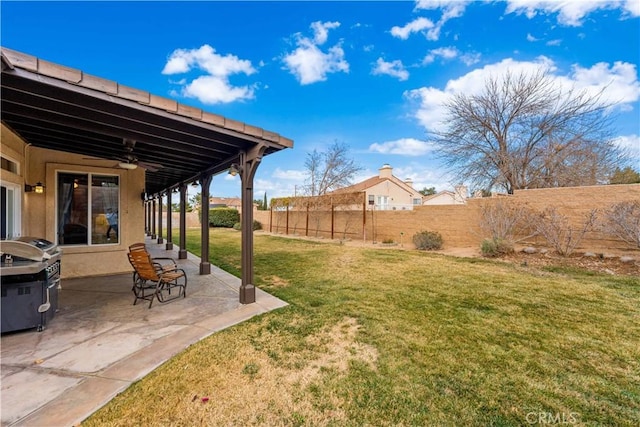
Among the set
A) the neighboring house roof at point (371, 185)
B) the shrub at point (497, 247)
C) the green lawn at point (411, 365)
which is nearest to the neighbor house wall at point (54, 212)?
the green lawn at point (411, 365)

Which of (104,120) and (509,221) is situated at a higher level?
(104,120)

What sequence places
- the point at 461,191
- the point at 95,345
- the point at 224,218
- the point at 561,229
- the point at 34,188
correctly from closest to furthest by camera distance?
the point at 95,345
the point at 34,188
the point at 561,229
the point at 461,191
the point at 224,218

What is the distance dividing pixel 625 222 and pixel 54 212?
15.7 meters

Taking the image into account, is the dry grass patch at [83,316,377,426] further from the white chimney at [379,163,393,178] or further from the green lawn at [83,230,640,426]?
the white chimney at [379,163,393,178]

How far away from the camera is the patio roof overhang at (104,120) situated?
3160 mm

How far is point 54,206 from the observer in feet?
22.6

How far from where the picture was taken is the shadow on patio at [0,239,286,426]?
8.63ft

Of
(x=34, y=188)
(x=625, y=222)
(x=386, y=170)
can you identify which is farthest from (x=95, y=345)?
(x=386, y=170)

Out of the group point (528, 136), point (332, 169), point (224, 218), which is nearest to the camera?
point (528, 136)

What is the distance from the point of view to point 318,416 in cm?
252

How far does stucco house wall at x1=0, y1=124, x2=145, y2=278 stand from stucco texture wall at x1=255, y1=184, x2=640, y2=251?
1098 cm

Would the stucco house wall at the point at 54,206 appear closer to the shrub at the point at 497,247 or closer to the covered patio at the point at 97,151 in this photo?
the covered patio at the point at 97,151

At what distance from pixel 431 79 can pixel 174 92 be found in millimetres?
14089

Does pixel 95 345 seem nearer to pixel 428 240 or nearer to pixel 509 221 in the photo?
pixel 428 240
